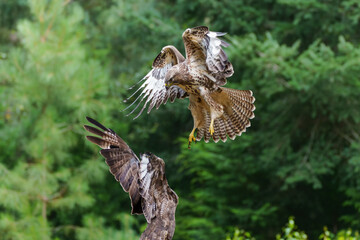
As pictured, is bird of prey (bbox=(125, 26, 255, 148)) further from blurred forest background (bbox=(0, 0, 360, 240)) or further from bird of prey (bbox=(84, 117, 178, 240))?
blurred forest background (bbox=(0, 0, 360, 240))

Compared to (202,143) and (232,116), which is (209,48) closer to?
(232,116)

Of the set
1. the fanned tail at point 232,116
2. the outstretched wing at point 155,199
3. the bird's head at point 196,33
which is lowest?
the outstretched wing at point 155,199

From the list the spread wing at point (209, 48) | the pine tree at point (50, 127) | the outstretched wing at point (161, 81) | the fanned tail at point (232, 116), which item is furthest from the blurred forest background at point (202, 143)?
the spread wing at point (209, 48)

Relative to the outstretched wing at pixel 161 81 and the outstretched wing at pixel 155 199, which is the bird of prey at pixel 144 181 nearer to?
the outstretched wing at pixel 155 199

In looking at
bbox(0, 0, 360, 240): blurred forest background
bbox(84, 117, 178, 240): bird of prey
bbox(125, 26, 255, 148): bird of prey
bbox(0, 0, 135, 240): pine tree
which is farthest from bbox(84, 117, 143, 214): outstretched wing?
bbox(0, 0, 135, 240): pine tree

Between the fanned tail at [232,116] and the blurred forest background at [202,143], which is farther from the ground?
the blurred forest background at [202,143]

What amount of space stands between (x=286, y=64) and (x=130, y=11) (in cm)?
353

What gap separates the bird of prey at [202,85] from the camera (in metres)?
5.08

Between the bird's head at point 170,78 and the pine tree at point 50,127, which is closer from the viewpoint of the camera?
the bird's head at point 170,78

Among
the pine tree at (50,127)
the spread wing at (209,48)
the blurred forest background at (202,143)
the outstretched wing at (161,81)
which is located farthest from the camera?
the pine tree at (50,127)

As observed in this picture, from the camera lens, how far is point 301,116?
11.3 metres

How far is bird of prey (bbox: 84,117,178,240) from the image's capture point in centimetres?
465

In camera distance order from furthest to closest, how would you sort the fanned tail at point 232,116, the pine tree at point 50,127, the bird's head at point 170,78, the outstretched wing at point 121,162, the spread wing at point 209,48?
1. the pine tree at point 50,127
2. the fanned tail at point 232,116
3. the bird's head at point 170,78
4. the spread wing at point 209,48
5. the outstretched wing at point 121,162

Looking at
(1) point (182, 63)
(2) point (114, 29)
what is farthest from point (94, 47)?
(1) point (182, 63)
